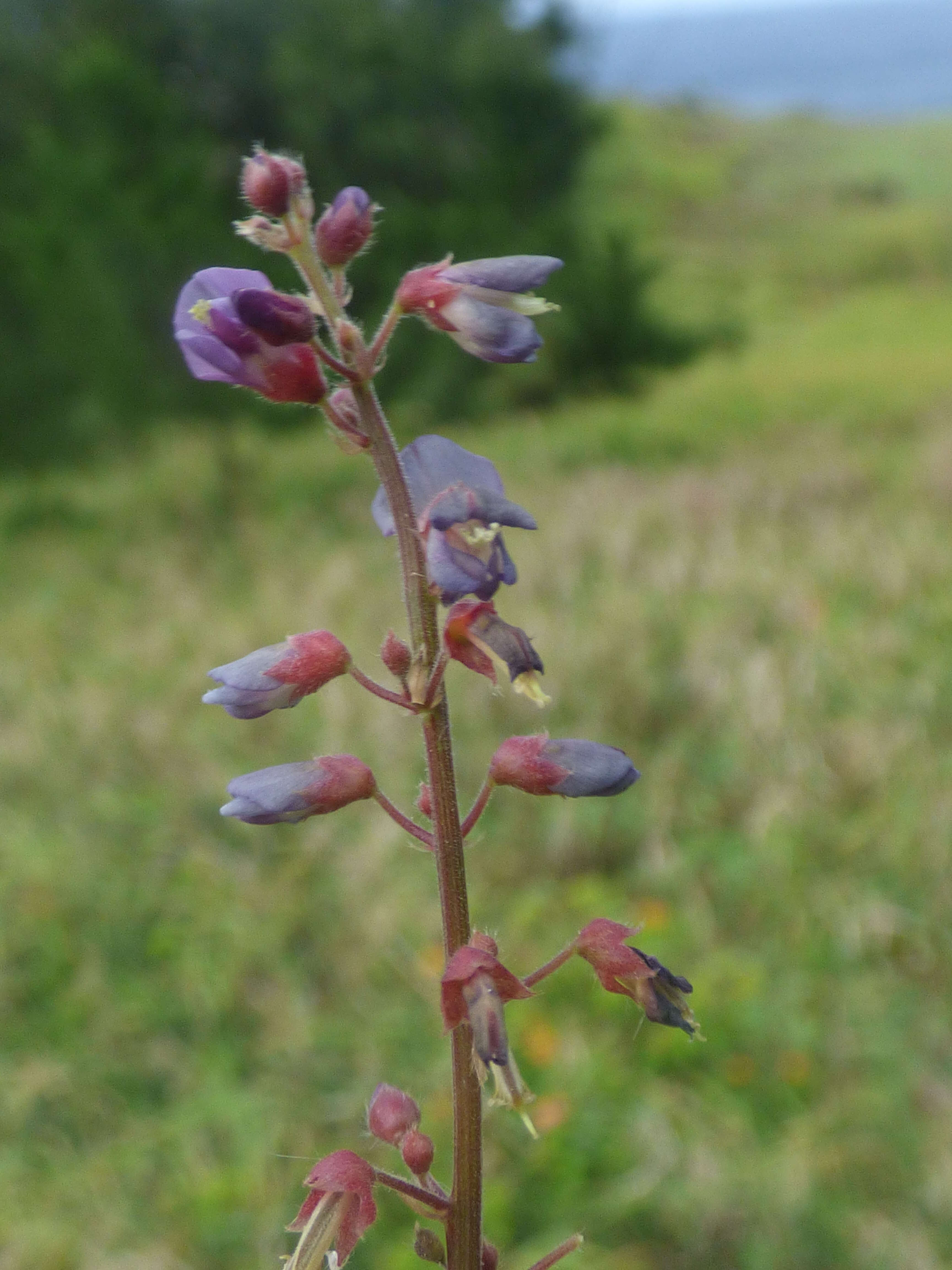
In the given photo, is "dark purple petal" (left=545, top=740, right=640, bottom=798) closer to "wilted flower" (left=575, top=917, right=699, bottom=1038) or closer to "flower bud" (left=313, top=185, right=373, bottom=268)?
"wilted flower" (left=575, top=917, right=699, bottom=1038)

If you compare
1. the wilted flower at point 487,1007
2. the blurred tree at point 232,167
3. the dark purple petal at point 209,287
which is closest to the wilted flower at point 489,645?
the wilted flower at point 487,1007

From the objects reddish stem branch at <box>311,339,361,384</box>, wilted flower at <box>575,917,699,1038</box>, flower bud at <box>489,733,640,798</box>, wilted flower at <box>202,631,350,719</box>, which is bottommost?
wilted flower at <box>575,917,699,1038</box>

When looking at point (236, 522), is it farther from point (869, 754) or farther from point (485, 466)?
point (485, 466)

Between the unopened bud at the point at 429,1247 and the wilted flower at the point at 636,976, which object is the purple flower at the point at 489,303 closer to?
the wilted flower at the point at 636,976

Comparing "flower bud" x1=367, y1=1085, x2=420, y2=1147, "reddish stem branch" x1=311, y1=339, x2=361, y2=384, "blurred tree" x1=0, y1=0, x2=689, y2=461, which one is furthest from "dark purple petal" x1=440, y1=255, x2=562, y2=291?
"blurred tree" x1=0, y1=0, x2=689, y2=461

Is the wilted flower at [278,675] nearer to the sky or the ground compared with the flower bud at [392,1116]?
nearer to the sky

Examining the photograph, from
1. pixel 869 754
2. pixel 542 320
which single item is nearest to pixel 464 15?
pixel 542 320
